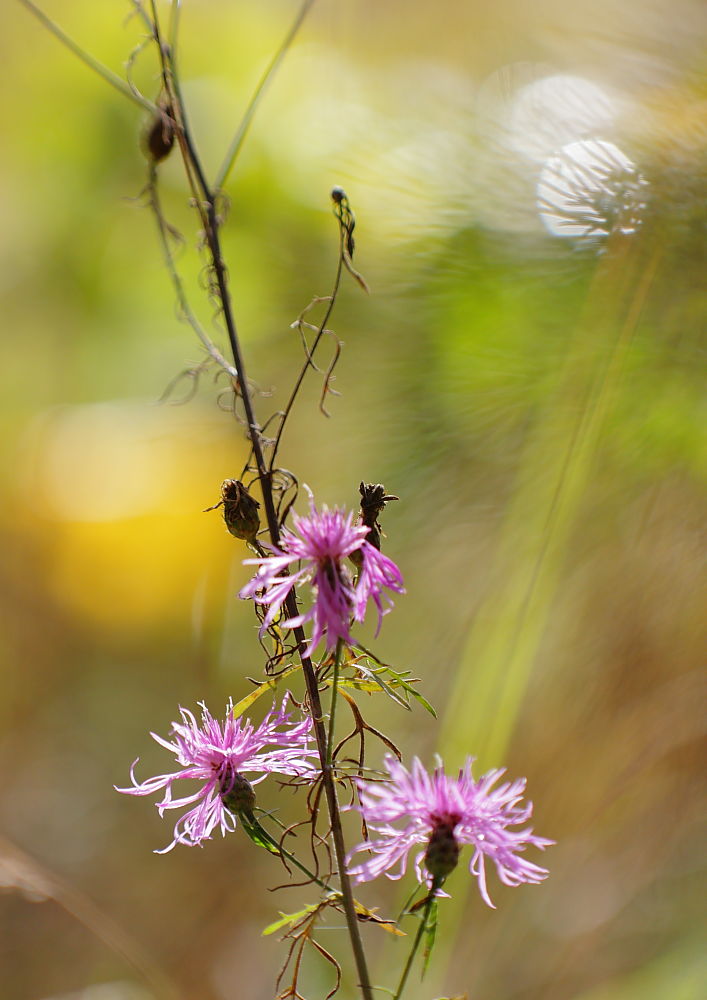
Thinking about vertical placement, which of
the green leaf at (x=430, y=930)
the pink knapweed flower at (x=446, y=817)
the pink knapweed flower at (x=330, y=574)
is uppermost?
the pink knapweed flower at (x=330, y=574)

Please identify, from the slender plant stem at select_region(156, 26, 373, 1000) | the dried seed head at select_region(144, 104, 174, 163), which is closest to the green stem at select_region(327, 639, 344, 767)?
the slender plant stem at select_region(156, 26, 373, 1000)

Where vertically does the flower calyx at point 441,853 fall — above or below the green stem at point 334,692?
below

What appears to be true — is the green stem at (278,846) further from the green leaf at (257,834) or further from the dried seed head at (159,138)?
the dried seed head at (159,138)

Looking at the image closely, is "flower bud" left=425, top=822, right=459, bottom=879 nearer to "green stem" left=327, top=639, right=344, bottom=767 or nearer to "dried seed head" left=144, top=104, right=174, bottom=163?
"green stem" left=327, top=639, right=344, bottom=767

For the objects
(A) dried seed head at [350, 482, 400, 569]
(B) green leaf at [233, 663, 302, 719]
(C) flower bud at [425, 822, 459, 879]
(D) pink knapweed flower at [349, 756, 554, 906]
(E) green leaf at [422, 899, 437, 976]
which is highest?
(A) dried seed head at [350, 482, 400, 569]

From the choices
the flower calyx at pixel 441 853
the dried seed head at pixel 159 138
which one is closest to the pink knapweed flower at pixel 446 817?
the flower calyx at pixel 441 853

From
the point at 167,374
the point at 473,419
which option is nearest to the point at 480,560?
the point at 473,419

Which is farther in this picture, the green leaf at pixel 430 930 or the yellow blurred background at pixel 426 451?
the yellow blurred background at pixel 426 451
